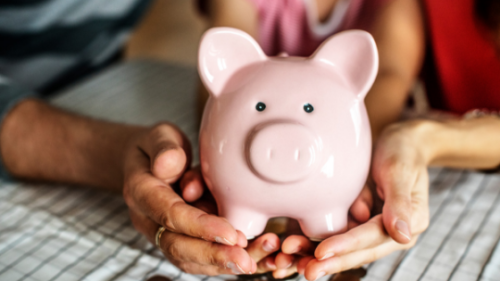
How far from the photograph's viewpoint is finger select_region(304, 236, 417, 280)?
0.40 m

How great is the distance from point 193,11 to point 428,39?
3.72 feet

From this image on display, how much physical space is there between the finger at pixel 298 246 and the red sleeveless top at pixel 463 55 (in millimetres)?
538

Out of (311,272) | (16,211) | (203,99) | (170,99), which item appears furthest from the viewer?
(170,99)

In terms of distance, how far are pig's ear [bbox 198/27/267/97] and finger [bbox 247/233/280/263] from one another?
0.51 feet

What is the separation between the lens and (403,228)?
393 mm

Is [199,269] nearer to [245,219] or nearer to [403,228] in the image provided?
[245,219]

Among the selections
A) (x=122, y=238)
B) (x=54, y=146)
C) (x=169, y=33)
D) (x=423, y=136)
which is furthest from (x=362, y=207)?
(x=169, y=33)

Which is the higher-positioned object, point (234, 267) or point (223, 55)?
point (223, 55)

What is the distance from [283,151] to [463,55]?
23.3 inches

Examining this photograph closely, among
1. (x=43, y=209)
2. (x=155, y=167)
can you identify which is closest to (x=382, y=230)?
(x=155, y=167)

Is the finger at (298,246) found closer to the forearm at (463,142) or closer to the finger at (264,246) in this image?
the finger at (264,246)

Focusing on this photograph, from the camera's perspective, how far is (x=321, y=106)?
40 cm

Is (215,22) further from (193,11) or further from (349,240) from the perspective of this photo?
(193,11)

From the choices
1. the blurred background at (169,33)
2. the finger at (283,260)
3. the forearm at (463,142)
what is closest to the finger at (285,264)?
the finger at (283,260)
